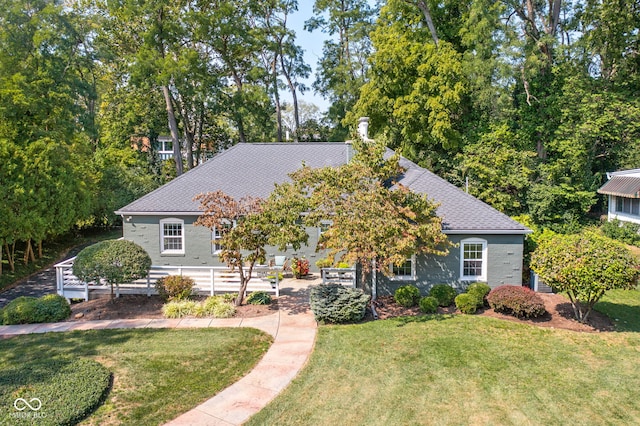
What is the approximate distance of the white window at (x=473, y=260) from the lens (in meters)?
16.0

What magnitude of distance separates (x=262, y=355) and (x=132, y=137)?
32.1 meters

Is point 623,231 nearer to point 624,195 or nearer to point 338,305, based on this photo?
point 624,195

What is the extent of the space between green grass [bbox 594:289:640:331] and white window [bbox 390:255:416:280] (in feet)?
21.9

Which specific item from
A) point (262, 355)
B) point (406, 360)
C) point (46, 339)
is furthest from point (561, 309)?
point (46, 339)

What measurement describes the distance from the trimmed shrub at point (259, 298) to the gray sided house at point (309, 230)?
8.57 feet

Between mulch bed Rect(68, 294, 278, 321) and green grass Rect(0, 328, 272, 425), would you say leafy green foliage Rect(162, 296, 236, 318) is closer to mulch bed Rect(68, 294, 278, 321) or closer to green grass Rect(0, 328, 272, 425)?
mulch bed Rect(68, 294, 278, 321)

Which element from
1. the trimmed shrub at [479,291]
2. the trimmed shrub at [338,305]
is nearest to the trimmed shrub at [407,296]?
the trimmed shrub at [338,305]

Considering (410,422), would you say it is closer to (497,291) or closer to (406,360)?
(406,360)

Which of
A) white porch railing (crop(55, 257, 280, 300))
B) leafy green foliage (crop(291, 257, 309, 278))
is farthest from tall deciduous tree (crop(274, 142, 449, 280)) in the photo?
leafy green foliage (crop(291, 257, 309, 278))

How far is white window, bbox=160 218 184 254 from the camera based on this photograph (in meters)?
19.4

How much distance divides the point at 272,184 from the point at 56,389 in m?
12.9

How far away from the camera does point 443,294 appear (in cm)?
1507

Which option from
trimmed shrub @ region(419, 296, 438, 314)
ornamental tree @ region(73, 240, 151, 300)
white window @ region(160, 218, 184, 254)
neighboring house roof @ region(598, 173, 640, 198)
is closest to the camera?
trimmed shrub @ region(419, 296, 438, 314)

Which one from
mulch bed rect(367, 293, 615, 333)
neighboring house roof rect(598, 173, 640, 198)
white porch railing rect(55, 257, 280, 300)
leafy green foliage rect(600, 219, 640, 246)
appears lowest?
mulch bed rect(367, 293, 615, 333)
